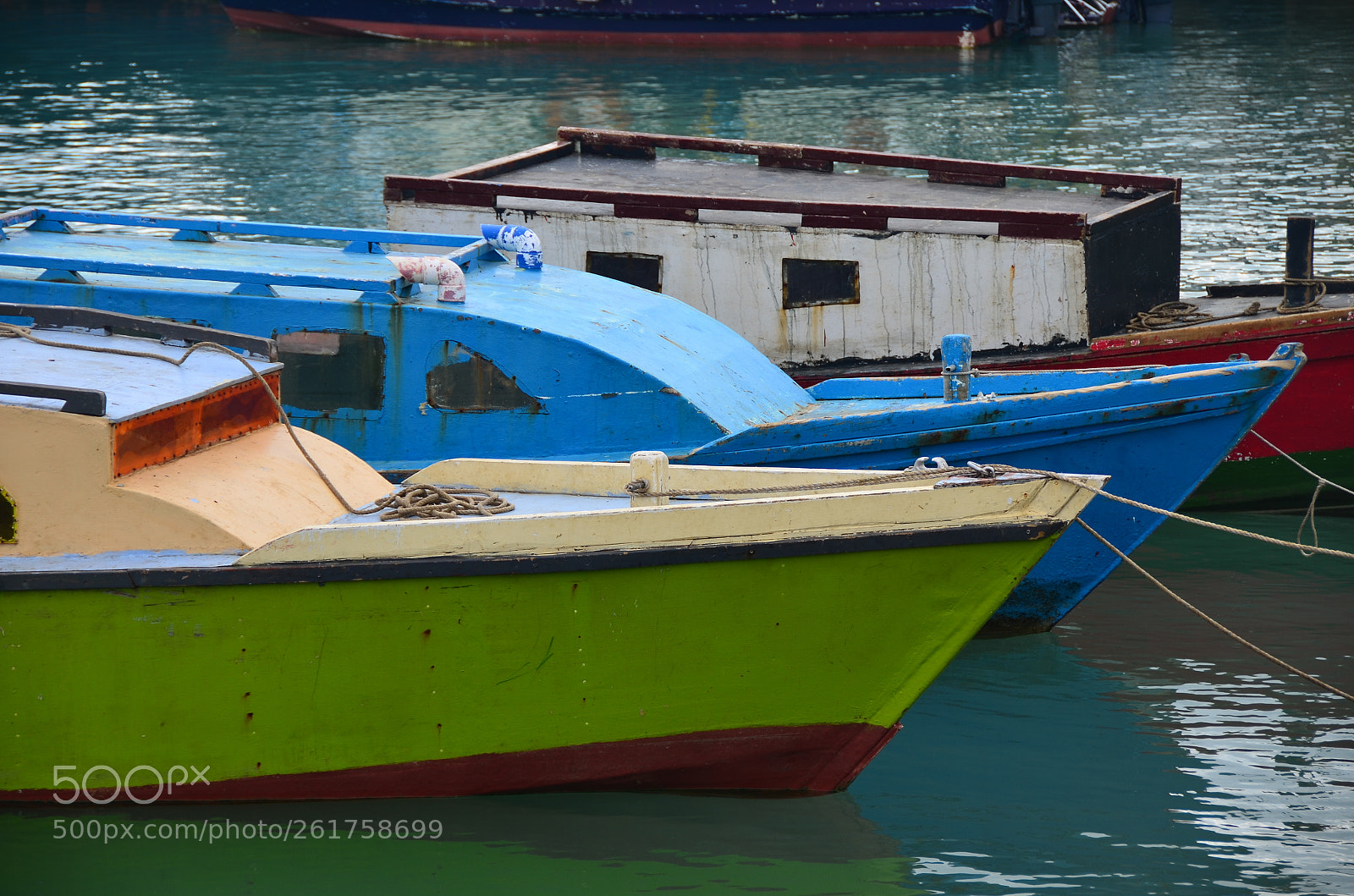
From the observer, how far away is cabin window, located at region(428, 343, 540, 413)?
8547mm

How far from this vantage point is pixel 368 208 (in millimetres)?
21328

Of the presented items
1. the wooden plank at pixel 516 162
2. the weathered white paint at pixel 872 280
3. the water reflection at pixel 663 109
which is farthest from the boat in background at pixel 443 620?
the water reflection at pixel 663 109

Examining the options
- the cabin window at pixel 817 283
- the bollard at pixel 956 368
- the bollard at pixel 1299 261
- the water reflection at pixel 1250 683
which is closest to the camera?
the water reflection at pixel 1250 683

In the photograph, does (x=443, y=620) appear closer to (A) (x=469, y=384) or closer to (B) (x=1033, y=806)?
(A) (x=469, y=384)

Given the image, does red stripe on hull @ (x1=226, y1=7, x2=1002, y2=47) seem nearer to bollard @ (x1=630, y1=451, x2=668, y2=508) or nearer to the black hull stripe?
bollard @ (x1=630, y1=451, x2=668, y2=508)

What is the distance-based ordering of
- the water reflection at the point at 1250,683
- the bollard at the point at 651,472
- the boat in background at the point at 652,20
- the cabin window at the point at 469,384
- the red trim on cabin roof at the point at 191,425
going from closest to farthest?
the red trim on cabin roof at the point at 191,425 < the water reflection at the point at 1250,683 < the bollard at the point at 651,472 < the cabin window at the point at 469,384 < the boat in background at the point at 652,20

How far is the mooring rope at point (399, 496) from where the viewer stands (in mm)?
6723

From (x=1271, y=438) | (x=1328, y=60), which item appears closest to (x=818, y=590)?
(x=1271, y=438)

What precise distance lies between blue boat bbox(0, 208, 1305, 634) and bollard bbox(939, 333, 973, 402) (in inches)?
0.4

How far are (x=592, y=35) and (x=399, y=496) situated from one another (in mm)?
37586

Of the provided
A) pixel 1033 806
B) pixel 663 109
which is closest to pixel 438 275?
pixel 1033 806

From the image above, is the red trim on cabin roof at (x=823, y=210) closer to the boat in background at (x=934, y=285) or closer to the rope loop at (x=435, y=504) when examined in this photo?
the boat in background at (x=934, y=285)

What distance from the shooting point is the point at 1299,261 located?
11000mm

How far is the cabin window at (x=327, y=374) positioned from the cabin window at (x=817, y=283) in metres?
3.21
